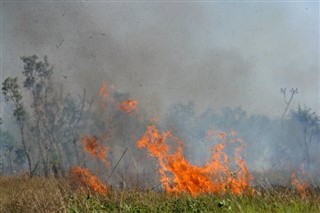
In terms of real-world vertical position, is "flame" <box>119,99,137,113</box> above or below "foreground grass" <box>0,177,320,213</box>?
above

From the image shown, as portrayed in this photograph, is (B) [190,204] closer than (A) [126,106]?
Yes

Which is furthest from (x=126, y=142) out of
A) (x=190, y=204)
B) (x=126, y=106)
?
(x=190, y=204)

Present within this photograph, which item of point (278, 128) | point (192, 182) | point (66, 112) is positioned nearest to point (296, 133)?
point (278, 128)

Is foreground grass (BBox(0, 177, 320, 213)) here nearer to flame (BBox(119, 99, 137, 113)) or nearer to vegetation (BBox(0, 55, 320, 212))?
vegetation (BBox(0, 55, 320, 212))

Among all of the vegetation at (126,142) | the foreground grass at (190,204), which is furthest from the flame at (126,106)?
the foreground grass at (190,204)

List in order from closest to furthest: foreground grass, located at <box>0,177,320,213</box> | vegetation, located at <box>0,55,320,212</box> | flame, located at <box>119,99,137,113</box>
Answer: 1. foreground grass, located at <box>0,177,320,213</box>
2. vegetation, located at <box>0,55,320,212</box>
3. flame, located at <box>119,99,137,113</box>

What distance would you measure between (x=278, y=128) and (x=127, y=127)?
1449 inches

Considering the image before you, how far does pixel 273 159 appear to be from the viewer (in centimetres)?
5269

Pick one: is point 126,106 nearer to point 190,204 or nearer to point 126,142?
point 126,142

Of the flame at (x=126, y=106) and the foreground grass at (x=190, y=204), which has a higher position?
the flame at (x=126, y=106)

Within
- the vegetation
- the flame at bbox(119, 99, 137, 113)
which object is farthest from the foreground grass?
the flame at bbox(119, 99, 137, 113)

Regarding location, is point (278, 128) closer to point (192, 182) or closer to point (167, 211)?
point (192, 182)

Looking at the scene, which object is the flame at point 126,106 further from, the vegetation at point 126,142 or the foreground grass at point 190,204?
the foreground grass at point 190,204

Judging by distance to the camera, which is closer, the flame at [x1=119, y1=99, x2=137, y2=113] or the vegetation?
the vegetation
